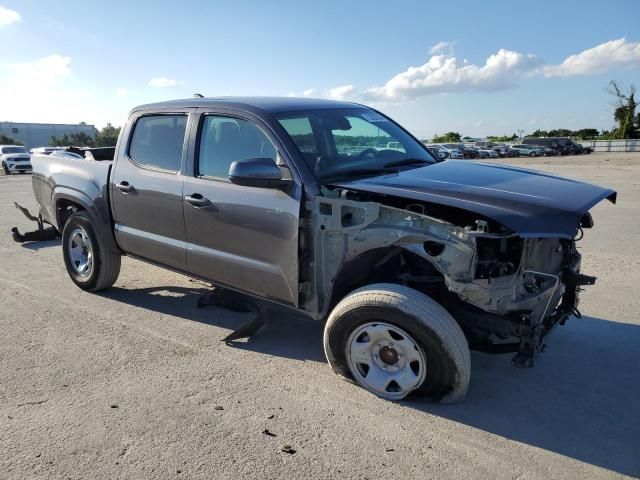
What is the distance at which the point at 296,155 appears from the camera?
370 centimetres

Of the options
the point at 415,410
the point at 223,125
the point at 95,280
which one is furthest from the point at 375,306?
the point at 95,280

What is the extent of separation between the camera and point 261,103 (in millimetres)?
4191

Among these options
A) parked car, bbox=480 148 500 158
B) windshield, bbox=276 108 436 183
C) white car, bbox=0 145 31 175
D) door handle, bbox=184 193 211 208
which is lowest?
parked car, bbox=480 148 500 158

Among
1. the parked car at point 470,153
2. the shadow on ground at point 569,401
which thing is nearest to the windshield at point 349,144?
the shadow on ground at point 569,401

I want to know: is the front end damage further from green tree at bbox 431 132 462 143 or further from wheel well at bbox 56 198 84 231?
green tree at bbox 431 132 462 143

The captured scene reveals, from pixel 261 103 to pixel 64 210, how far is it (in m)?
3.07

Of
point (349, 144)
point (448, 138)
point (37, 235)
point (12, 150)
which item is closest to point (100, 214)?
point (349, 144)

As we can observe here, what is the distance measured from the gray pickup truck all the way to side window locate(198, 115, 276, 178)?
0.04 feet

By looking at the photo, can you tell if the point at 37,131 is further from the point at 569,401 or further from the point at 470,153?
the point at 569,401

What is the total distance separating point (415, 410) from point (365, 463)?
64cm

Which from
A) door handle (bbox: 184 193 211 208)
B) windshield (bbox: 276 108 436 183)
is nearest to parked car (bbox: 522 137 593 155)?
windshield (bbox: 276 108 436 183)

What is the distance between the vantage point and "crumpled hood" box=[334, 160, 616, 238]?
9.63 ft

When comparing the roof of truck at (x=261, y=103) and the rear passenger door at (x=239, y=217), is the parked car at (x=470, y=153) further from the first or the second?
the rear passenger door at (x=239, y=217)

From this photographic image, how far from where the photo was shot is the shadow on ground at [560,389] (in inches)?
115
